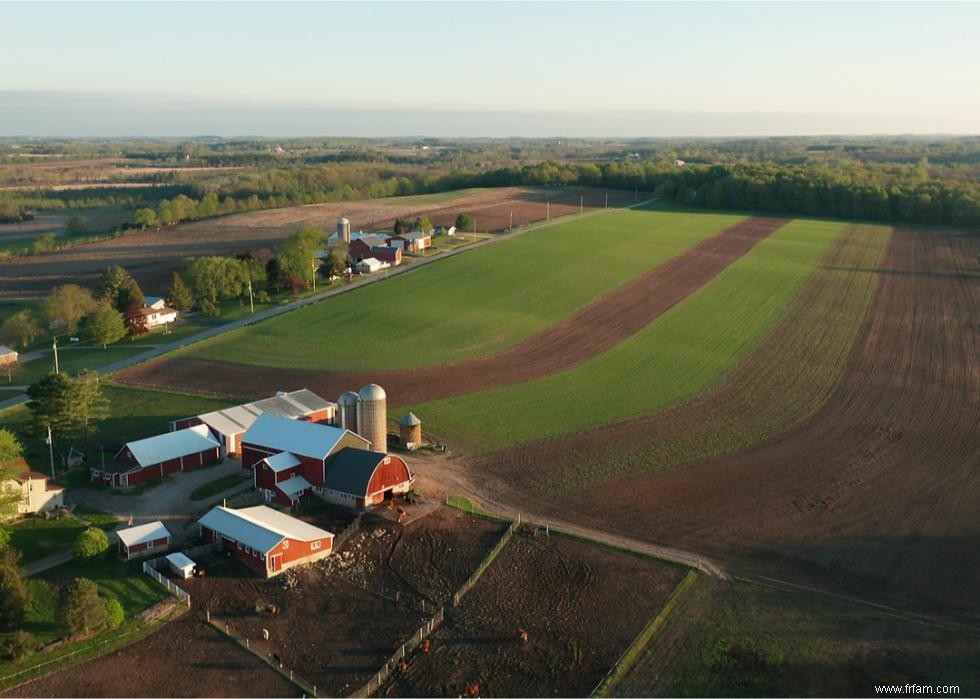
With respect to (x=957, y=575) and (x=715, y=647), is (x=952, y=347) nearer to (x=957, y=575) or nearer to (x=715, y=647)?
(x=957, y=575)

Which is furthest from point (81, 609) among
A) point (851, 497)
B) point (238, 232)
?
point (238, 232)

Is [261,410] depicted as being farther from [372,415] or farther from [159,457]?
[372,415]

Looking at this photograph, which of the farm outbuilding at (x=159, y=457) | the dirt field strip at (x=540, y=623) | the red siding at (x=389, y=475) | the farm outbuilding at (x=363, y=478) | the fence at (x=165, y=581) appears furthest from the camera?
the farm outbuilding at (x=159, y=457)

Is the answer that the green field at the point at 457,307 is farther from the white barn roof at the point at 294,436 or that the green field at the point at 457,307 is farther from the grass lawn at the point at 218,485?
the grass lawn at the point at 218,485

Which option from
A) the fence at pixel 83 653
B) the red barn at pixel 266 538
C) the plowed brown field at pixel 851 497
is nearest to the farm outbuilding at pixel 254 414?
the red barn at pixel 266 538

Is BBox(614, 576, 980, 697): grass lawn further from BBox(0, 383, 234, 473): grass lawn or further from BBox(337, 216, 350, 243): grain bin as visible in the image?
BBox(337, 216, 350, 243): grain bin

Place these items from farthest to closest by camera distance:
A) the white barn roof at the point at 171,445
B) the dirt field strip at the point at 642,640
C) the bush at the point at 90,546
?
the white barn roof at the point at 171,445 < the bush at the point at 90,546 < the dirt field strip at the point at 642,640
